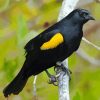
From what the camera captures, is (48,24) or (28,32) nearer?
(28,32)

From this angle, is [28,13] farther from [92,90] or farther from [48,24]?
[92,90]

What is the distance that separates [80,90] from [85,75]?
20cm

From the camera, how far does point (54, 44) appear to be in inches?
234

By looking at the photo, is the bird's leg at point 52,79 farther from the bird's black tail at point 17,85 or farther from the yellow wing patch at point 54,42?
the yellow wing patch at point 54,42

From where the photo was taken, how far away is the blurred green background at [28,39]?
616 centimetres

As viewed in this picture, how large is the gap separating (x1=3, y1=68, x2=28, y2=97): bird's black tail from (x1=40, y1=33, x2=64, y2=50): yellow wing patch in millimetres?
296

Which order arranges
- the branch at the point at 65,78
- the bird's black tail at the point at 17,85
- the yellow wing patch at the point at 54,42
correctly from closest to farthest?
the branch at the point at 65,78 < the yellow wing patch at the point at 54,42 < the bird's black tail at the point at 17,85

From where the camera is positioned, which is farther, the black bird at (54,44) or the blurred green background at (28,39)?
the blurred green background at (28,39)

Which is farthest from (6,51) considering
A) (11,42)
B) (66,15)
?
(66,15)

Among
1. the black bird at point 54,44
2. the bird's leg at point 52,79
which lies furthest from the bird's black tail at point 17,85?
the bird's leg at point 52,79

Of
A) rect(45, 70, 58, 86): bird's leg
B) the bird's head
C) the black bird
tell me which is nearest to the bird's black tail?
the black bird

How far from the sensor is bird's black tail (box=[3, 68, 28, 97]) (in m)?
6.15

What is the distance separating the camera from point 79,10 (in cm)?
610

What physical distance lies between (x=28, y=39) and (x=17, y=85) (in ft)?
1.15
